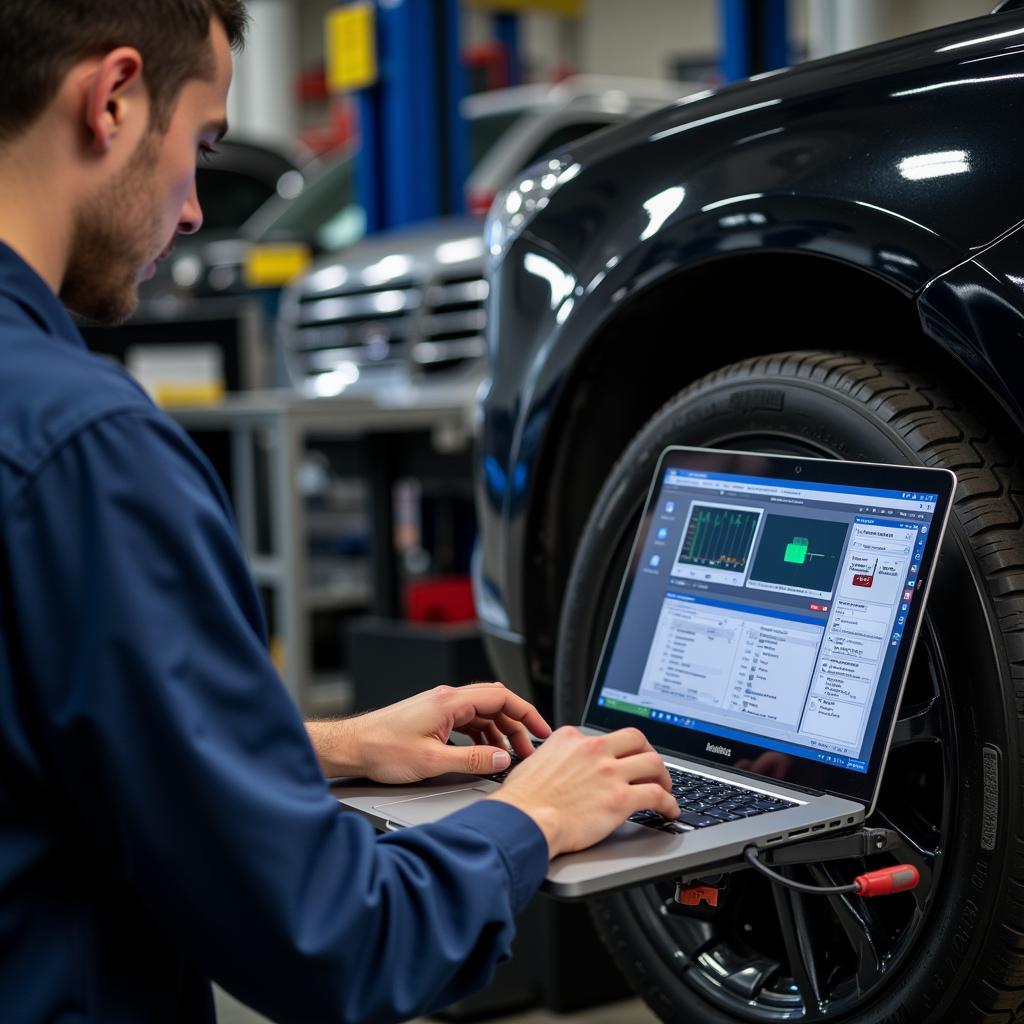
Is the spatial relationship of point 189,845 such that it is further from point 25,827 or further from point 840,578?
point 840,578

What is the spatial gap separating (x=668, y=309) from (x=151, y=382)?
114 inches

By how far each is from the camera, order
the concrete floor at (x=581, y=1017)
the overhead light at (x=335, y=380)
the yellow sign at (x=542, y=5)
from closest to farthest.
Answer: the concrete floor at (x=581, y=1017)
the overhead light at (x=335, y=380)
the yellow sign at (x=542, y=5)

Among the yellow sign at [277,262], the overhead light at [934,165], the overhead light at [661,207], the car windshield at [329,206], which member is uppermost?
the car windshield at [329,206]

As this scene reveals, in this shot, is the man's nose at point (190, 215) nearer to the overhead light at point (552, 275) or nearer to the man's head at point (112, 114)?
the man's head at point (112, 114)

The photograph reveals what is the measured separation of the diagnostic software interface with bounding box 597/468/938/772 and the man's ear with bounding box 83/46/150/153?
2.37ft

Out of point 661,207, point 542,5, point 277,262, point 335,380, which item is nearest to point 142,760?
point 661,207

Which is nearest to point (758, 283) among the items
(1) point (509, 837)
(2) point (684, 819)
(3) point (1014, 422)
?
(3) point (1014, 422)

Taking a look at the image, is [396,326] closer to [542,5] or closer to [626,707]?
[626,707]

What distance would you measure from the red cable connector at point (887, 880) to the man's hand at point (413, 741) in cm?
33

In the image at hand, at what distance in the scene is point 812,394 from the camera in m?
1.51

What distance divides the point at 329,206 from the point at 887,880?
6173 mm

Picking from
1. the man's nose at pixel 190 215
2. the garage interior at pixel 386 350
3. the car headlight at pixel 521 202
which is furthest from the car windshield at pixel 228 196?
the man's nose at pixel 190 215

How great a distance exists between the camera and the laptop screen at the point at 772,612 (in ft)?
4.34

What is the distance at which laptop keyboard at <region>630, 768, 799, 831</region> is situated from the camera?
1.25 m
